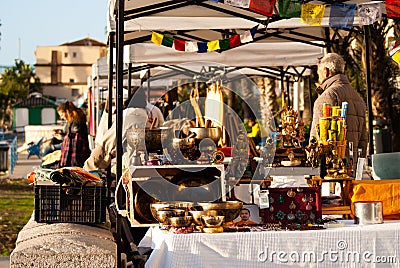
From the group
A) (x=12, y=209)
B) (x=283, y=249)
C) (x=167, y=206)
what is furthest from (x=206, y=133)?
(x=12, y=209)

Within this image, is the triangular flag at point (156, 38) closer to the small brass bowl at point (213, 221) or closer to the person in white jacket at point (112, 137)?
the person in white jacket at point (112, 137)

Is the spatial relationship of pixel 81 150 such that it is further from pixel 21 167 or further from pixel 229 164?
pixel 21 167

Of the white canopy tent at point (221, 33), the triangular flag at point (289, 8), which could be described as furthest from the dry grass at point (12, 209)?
the triangular flag at point (289, 8)

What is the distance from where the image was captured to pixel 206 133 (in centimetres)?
541

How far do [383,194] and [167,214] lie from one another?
1409 mm

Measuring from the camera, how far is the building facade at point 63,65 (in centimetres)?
9538

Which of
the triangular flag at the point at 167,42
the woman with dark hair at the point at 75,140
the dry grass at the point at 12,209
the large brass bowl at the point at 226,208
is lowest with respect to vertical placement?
the dry grass at the point at 12,209

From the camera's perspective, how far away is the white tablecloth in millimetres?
4496

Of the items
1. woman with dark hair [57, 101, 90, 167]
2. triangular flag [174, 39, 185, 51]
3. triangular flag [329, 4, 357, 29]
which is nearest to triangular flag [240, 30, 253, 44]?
triangular flag [174, 39, 185, 51]

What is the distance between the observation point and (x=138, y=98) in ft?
26.3

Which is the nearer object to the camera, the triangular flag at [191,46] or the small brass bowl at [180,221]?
the small brass bowl at [180,221]

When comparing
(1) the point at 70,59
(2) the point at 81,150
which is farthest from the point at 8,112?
(2) the point at 81,150

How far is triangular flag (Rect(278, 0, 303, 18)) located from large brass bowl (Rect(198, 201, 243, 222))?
2353 mm

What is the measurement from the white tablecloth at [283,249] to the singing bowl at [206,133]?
986 millimetres
